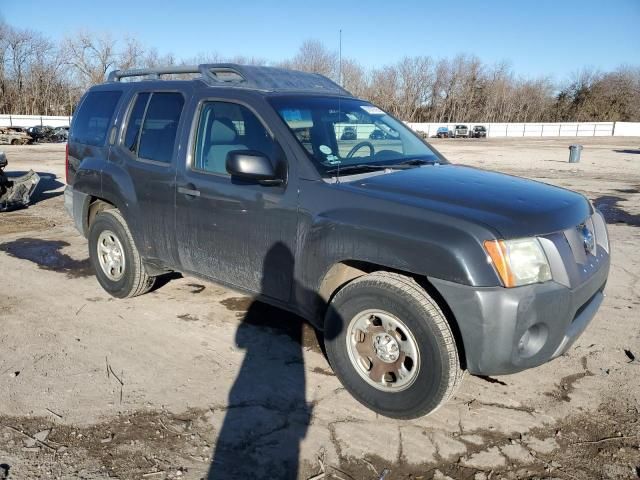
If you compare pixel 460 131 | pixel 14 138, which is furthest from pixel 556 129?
pixel 14 138

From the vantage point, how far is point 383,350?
3.17m

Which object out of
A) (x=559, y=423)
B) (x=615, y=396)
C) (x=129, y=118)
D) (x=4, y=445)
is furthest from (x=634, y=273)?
(x=4, y=445)

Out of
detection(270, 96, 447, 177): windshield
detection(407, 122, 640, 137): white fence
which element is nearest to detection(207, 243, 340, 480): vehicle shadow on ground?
detection(270, 96, 447, 177): windshield

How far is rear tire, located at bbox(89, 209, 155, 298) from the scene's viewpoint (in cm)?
486

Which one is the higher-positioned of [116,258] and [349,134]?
[349,134]

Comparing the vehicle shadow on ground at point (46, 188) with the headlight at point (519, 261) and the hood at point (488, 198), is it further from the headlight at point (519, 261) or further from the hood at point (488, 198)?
the headlight at point (519, 261)

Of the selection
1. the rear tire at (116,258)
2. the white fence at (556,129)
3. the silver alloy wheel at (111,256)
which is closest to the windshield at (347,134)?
the rear tire at (116,258)

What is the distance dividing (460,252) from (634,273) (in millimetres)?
4522

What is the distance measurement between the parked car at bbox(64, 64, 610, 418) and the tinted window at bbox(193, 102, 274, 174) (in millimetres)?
12

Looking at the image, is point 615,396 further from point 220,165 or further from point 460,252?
point 220,165

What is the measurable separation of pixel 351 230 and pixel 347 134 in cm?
115

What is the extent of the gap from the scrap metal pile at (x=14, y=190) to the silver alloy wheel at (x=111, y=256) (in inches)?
230

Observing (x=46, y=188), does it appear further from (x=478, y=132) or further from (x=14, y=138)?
(x=478, y=132)

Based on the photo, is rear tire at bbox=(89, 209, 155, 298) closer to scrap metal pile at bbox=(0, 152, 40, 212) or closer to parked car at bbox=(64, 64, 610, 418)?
parked car at bbox=(64, 64, 610, 418)
